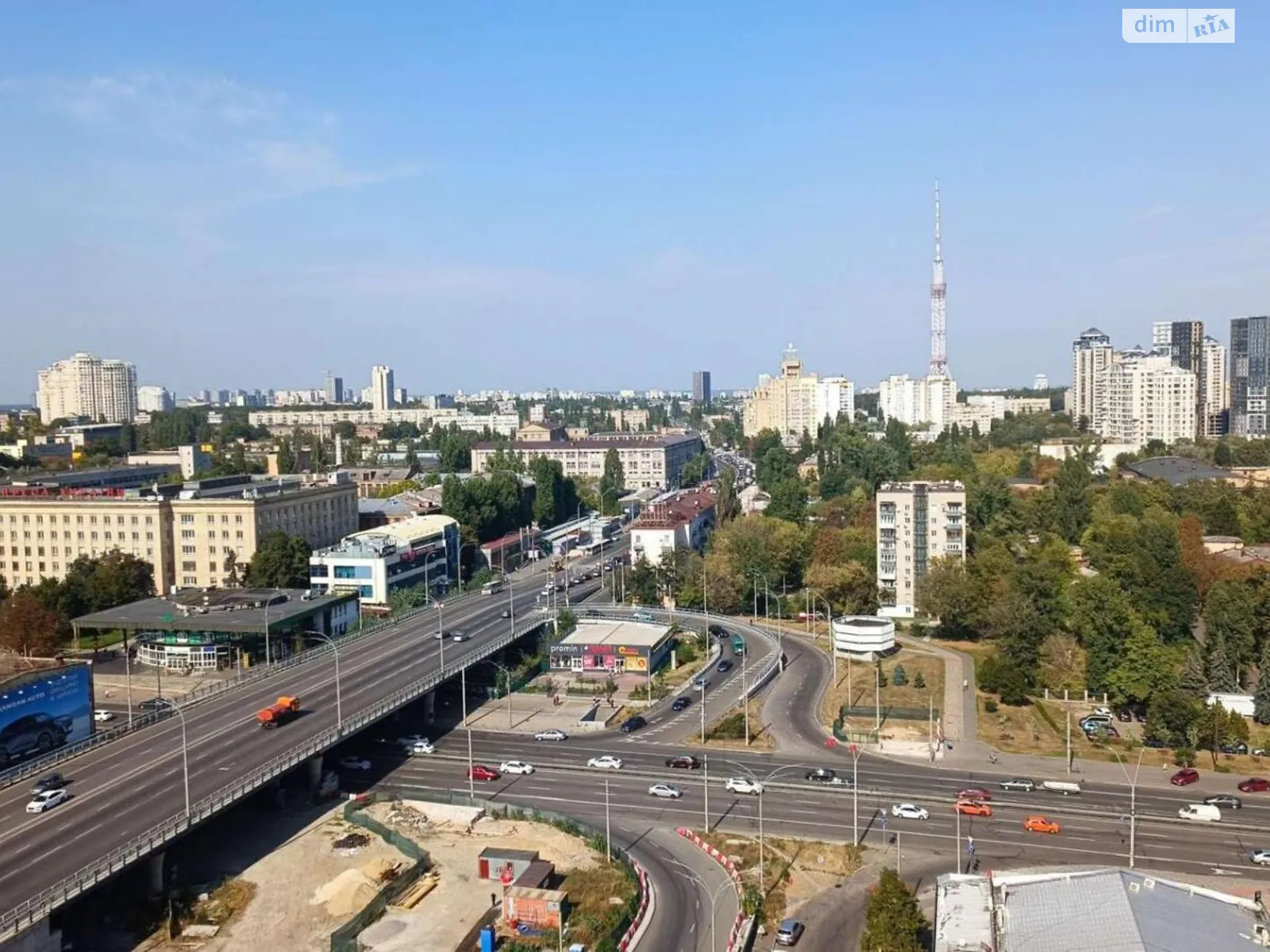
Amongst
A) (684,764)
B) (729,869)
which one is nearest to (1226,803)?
(729,869)

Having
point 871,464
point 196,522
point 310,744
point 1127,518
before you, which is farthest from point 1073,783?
point 871,464

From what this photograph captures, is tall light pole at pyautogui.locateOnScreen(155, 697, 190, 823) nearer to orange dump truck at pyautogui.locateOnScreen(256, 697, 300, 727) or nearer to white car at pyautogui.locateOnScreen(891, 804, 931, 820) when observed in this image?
orange dump truck at pyautogui.locateOnScreen(256, 697, 300, 727)

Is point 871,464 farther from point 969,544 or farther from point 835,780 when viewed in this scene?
point 835,780

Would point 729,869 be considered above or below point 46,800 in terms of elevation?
below

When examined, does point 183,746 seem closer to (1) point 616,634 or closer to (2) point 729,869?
(2) point 729,869

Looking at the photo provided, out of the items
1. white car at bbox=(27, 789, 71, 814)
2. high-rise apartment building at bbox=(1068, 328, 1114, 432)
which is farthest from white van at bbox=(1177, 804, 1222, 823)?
high-rise apartment building at bbox=(1068, 328, 1114, 432)

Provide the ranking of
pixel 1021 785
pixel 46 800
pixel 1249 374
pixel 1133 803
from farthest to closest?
pixel 1249 374 → pixel 1021 785 → pixel 1133 803 → pixel 46 800

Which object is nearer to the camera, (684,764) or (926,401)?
(684,764)
